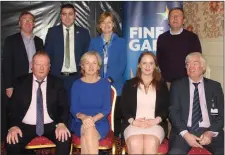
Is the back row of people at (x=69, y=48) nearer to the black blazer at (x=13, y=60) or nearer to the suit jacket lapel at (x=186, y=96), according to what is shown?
the black blazer at (x=13, y=60)

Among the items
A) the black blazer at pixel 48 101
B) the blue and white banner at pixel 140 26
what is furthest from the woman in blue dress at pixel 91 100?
the blue and white banner at pixel 140 26

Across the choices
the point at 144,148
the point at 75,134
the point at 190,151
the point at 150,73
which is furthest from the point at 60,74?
the point at 190,151

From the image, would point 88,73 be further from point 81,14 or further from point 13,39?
point 81,14

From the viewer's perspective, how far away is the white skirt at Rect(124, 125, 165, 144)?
3.26 metres

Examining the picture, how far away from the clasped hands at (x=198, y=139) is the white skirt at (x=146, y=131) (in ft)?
0.78

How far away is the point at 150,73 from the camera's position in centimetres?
350

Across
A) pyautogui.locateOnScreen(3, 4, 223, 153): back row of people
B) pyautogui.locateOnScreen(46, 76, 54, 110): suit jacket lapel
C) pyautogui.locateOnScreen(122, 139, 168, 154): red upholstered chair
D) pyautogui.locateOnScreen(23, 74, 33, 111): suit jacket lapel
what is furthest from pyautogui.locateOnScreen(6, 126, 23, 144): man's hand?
pyautogui.locateOnScreen(122, 139, 168, 154): red upholstered chair

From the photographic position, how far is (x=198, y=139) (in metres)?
3.23

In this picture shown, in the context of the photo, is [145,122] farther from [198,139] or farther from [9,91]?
[9,91]

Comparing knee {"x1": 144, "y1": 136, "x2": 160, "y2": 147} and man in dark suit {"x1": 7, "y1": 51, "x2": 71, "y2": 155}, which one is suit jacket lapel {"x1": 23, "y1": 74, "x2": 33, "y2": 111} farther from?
knee {"x1": 144, "y1": 136, "x2": 160, "y2": 147}

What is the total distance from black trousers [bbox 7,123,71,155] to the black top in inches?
66.6

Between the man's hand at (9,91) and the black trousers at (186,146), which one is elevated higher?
the man's hand at (9,91)

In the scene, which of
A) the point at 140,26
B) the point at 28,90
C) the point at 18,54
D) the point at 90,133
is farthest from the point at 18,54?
the point at 140,26

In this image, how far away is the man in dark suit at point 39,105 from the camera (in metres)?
3.41
